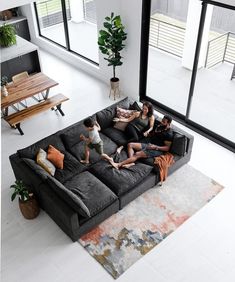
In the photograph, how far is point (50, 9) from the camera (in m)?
10.4

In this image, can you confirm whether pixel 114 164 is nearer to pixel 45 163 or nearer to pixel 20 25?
pixel 45 163

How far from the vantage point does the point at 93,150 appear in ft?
20.0

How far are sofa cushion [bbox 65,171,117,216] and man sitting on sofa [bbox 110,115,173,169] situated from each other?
51cm

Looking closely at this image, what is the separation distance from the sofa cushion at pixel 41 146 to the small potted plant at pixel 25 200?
541 millimetres

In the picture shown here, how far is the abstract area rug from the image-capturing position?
16.4ft

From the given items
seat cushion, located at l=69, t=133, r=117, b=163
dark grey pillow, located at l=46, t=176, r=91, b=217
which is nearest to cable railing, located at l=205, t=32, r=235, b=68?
seat cushion, located at l=69, t=133, r=117, b=163

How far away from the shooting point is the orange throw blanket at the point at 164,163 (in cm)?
573

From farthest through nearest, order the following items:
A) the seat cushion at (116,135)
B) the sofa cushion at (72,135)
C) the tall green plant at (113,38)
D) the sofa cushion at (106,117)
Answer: the tall green plant at (113,38)
the sofa cushion at (106,117)
the seat cushion at (116,135)
the sofa cushion at (72,135)

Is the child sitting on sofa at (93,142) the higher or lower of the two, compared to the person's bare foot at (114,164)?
higher

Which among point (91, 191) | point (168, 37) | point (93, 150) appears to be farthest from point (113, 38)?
point (91, 191)

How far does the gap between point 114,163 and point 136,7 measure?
10.6 feet

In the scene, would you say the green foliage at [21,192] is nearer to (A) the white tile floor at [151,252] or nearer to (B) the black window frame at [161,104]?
(A) the white tile floor at [151,252]

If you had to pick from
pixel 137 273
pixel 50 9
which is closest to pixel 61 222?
pixel 137 273

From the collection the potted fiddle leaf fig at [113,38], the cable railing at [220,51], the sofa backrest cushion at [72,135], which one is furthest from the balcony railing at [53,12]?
the sofa backrest cushion at [72,135]
